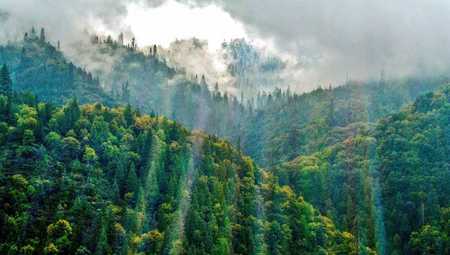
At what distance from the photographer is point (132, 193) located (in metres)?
160

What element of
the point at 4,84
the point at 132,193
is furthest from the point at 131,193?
the point at 4,84

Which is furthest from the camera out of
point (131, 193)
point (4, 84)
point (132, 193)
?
point (4, 84)

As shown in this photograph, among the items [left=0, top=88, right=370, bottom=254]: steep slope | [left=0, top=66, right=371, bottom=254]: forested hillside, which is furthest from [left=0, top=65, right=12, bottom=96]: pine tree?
[left=0, top=88, right=370, bottom=254]: steep slope

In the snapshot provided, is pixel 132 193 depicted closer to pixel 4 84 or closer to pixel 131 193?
pixel 131 193

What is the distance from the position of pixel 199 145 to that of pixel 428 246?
6160 centimetres

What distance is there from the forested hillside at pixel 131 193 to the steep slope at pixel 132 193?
25cm

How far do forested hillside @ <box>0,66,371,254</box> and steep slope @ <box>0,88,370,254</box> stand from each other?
25cm

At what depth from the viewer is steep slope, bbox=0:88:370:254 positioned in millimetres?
139500

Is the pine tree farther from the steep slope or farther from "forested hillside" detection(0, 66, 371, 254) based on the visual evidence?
the steep slope

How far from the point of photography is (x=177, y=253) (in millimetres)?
142750

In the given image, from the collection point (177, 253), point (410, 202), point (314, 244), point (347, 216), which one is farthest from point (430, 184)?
point (177, 253)

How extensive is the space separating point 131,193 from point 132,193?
0.78 ft

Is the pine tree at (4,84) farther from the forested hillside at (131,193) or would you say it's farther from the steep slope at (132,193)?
the steep slope at (132,193)

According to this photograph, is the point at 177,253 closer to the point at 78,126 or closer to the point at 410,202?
the point at 78,126
